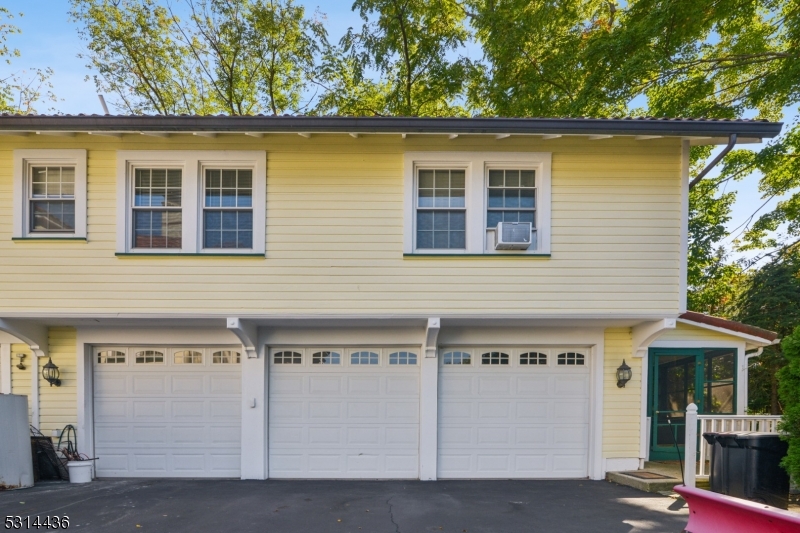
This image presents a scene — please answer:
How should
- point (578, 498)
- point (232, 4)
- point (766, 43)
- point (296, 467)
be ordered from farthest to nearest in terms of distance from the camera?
point (232, 4)
point (766, 43)
point (296, 467)
point (578, 498)

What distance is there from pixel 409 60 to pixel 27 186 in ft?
33.3

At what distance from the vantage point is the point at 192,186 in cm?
705

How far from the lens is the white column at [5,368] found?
7.68m

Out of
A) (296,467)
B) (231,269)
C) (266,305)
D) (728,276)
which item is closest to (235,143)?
(231,269)

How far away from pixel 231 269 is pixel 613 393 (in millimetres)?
6178

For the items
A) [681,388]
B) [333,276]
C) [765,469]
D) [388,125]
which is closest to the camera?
[765,469]

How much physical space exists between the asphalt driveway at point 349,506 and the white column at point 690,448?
398mm

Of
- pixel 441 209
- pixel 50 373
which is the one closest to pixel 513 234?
pixel 441 209

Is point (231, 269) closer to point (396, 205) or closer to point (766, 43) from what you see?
point (396, 205)

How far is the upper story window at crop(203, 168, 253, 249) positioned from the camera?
7.11 metres

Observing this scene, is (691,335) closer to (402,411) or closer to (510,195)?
(510,195)

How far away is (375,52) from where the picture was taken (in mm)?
13898

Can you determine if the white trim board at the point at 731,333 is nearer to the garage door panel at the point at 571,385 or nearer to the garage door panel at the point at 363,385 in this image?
the garage door panel at the point at 571,385

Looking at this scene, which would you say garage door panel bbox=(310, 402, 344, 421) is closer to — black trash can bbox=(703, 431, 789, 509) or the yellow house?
the yellow house
